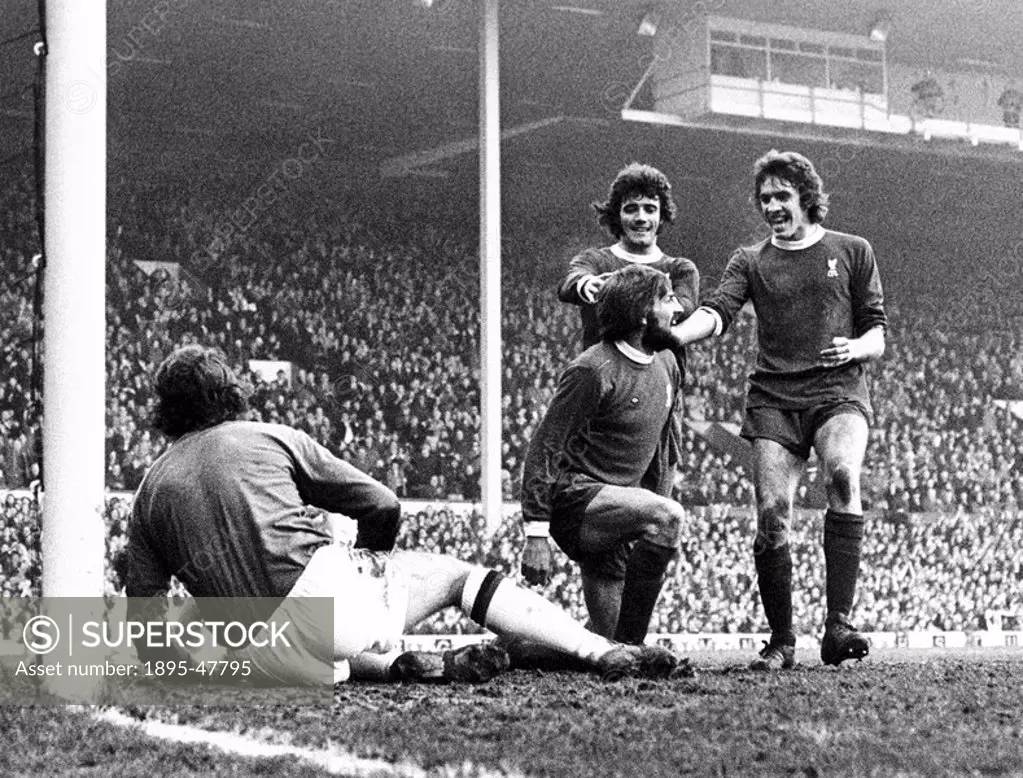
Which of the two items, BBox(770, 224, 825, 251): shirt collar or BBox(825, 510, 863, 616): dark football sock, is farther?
BBox(770, 224, 825, 251): shirt collar

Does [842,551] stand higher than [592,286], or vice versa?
[592,286]

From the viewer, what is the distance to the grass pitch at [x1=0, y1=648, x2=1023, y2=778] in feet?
11.3

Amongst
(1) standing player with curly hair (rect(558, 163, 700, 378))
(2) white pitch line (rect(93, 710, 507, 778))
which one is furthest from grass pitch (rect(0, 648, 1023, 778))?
(1) standing player with curly hair (rect(558, 163, 700, 378))

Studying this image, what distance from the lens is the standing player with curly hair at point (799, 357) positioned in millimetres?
6734

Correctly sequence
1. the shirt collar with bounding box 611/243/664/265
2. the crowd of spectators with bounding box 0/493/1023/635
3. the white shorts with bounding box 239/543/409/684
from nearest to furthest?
the white shorts with bounding box 239/543/409/684 → the shirt collar with bounding box 611/243/664/265 → the crowd of spectators with bounding box 0/493/1023/635

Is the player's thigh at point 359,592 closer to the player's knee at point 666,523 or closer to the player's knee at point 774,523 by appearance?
the player's knee at point 666,523

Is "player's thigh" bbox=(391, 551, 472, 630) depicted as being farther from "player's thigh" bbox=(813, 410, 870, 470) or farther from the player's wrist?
"player's thigh" bbox=(813, 410, 870, 470)

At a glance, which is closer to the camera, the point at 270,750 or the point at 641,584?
the point at 270,750

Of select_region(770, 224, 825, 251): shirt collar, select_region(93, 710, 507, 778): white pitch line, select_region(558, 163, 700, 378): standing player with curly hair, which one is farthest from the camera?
select_region(558, 163, 700, 378): standing player with curly hair

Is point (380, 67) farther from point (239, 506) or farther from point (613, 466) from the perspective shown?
point (239, 506)

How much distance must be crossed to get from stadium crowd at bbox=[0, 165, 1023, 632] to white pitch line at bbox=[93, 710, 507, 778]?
12.4 m

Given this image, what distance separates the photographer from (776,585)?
677cm

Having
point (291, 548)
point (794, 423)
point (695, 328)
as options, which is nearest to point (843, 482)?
point (794, 423)

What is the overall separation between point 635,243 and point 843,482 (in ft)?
4.82
